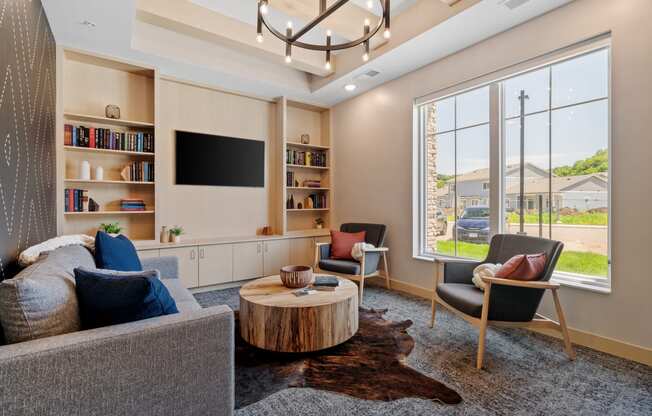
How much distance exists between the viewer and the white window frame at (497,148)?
241 centimetres

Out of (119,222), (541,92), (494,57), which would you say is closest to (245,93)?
(119,222)

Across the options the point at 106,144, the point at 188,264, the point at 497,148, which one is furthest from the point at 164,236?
the point at 497,148

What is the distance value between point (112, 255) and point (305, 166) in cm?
326

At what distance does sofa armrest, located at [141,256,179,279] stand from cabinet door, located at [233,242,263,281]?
127 cm

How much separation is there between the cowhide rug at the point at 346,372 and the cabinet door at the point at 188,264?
5.32ft

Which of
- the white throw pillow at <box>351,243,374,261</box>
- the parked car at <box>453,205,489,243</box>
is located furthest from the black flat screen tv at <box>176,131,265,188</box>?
the parked car at <box>453,205,489,243</box>

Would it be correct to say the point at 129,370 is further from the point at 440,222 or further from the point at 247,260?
the point at 440,222

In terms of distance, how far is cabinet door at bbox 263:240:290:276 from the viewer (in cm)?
443

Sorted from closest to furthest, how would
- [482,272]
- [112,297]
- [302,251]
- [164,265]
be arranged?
[112,297]
[482,272]
[164,265]
[302,251]

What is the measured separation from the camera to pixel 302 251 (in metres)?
4.76

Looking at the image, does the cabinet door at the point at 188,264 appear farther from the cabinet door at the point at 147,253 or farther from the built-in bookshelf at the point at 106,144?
the built-in bookshelf at the point at 106,144

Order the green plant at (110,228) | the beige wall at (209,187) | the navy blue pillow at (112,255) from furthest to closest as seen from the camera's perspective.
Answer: the beige wall at (209,187) → the green plant at (110,228) → the navy blue pillow at (112,255)

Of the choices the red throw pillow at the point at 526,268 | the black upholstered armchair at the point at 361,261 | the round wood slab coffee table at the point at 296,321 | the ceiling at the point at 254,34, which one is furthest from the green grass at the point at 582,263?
the ceiling at the point at 254,34

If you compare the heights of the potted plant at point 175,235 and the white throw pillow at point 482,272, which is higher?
the potted plant at point 175,235
